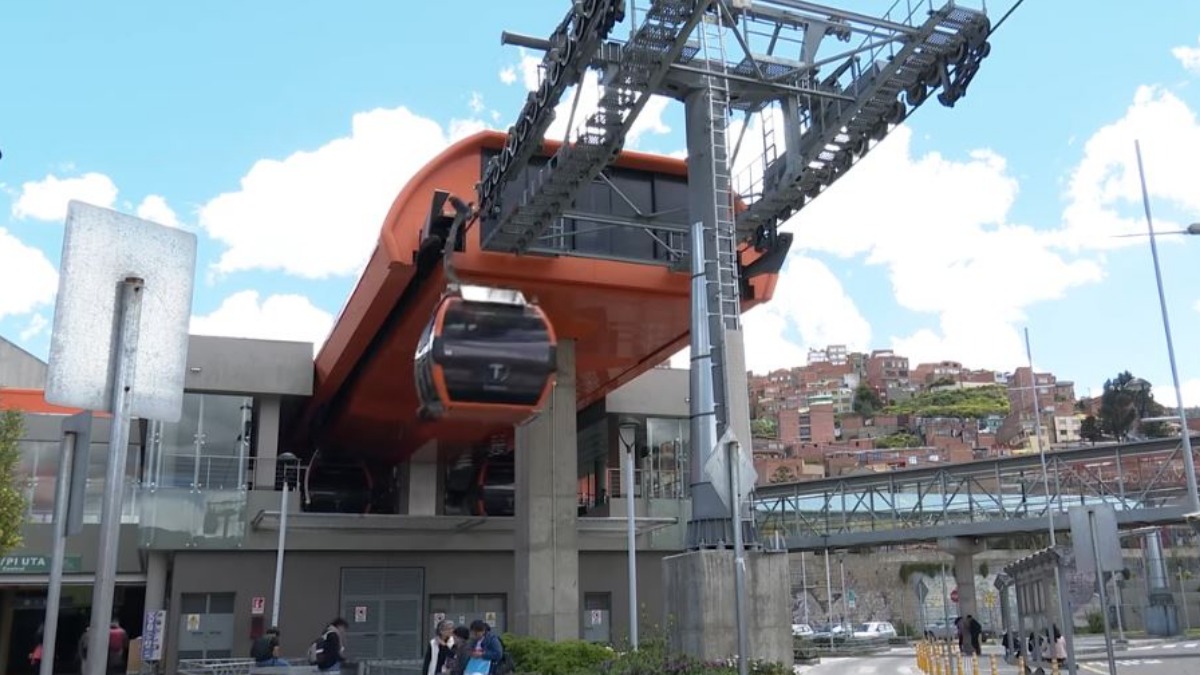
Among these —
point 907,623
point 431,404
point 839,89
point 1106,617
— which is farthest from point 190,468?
point 907,623

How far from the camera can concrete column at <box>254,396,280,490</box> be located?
3209cm

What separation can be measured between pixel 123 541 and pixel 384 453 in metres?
11.6

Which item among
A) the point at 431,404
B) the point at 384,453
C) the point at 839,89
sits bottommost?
the point at 431,404

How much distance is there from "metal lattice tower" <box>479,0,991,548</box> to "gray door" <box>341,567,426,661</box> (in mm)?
15762

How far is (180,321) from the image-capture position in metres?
4.60

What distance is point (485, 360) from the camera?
45.3 ft

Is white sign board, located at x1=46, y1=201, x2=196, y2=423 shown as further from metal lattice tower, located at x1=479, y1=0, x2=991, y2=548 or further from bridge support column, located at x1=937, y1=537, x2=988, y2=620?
bridge support column, located at x1=937, y1=537, x2=988, y2=620

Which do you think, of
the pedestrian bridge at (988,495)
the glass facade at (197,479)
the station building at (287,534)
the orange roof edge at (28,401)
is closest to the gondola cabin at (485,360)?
the station building at (287,534)

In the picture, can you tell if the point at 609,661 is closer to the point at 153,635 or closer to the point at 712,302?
the point at 712,302

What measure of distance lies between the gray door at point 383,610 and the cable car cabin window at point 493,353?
19401mm

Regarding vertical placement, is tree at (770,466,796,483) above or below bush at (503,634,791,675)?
above

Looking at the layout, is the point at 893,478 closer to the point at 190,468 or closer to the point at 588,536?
the point at 588,536

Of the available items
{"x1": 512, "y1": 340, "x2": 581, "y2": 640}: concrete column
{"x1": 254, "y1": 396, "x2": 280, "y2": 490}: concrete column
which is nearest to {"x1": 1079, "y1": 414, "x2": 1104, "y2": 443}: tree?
{"x1": 254, "y1": 396, "x2": 280, "y2": 490}: concrete column

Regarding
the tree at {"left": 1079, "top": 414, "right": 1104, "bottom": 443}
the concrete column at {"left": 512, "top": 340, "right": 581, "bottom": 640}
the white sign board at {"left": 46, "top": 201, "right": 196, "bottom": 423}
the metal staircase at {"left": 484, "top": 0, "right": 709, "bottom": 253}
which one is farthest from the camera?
the tree at {"left": 1079, "top": 414, "right": 1104, "bottom": 443}
